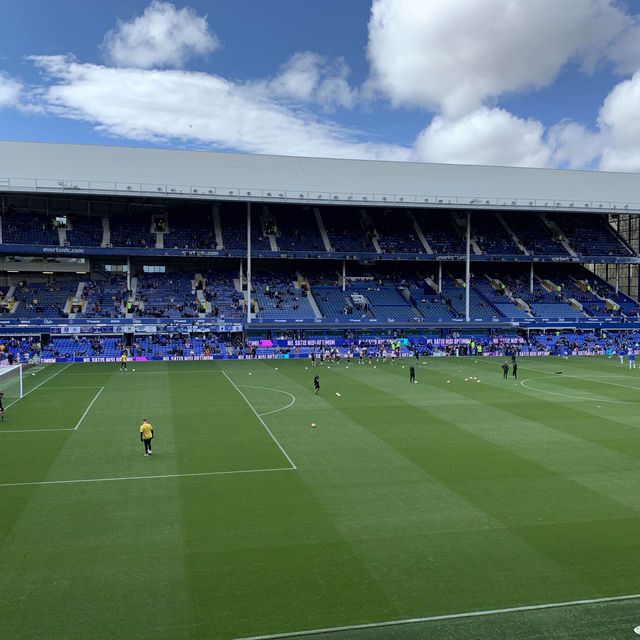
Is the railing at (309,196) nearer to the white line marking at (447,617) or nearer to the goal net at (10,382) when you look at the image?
the goal net at (10,382)

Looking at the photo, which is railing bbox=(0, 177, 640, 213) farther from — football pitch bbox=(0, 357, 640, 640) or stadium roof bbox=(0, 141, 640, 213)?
football pitch bbox=(0, 357, 640, 640)

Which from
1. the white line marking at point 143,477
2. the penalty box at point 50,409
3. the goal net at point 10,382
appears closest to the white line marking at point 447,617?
the white line marking at point 143,477

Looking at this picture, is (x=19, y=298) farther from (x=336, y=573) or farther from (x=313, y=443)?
(x=336, y=573)

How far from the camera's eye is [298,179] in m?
64.5

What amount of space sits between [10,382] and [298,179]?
129ft

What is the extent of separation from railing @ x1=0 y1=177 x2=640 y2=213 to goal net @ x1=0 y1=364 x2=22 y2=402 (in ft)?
82.5

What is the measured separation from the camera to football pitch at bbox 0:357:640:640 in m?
9.93

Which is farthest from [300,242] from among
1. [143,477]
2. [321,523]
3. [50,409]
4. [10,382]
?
Answer: [321,523]

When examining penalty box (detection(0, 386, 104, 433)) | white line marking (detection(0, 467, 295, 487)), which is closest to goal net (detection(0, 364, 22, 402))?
penalty box (detection(0, 386, 104, 433))

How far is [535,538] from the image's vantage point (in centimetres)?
1305

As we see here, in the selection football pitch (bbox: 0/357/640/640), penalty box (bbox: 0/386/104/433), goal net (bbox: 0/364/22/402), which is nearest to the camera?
football pitch (bbox: 0/357/640/640)

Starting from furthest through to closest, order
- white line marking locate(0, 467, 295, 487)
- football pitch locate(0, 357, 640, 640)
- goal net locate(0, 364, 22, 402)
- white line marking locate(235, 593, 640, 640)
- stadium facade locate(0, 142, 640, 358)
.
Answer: stadium facade locate(0, 142, 640, 358), goal net locate(0, 364, 22, 402), white line marking locate(0, 467, 295, 487), football pitch locate(0, 357, 640, 640), white line marking locate(235, 593, 640, 640)

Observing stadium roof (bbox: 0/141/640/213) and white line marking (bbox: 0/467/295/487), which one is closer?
white line marking (bbox: 0/467/295/487)

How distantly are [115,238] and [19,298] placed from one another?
438 inches
